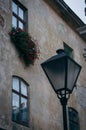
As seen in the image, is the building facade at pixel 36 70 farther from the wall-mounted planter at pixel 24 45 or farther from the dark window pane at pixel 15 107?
the wall-mounted planter at pixel 24 45

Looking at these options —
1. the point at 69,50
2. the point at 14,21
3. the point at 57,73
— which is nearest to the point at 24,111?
the point at 14,21

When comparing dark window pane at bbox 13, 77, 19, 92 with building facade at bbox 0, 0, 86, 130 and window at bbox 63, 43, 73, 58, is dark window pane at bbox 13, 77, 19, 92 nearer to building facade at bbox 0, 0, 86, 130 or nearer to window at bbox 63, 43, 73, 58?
building facade at bbox 0, 0, 86, 130

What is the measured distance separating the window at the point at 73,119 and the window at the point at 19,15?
4.60 meters

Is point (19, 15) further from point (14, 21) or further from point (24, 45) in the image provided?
point (24, 45)

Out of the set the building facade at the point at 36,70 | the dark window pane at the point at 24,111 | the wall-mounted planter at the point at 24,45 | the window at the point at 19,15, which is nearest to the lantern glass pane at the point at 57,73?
the building facade at the point at 36,70

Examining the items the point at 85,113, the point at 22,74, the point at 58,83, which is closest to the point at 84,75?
the point at 85,113

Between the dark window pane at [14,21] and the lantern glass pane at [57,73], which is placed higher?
the dark window pane at [14,21]

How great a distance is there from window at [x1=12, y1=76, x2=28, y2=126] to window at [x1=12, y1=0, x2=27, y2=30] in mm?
2254

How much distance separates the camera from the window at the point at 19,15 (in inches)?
566

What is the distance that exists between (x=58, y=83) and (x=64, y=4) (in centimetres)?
1264

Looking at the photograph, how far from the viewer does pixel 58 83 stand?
20.7 feet

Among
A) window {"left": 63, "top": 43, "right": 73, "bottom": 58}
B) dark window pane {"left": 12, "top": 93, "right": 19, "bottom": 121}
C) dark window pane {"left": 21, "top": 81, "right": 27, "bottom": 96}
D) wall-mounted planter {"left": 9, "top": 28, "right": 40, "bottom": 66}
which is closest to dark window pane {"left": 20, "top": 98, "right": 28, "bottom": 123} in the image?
dark window pane {"left": 21, "top": 81, "right": 27, "bottom": 96}

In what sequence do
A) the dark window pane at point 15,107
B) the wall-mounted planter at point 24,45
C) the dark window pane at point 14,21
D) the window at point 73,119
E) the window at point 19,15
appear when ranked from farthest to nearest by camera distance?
the window at point 73,119, the window at point 19,15, the dark window pane at point 14,21, the wall-mounted planter at point 24,45, the dark window pane at point 15,107

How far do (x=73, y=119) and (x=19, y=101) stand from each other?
15.4 feet
